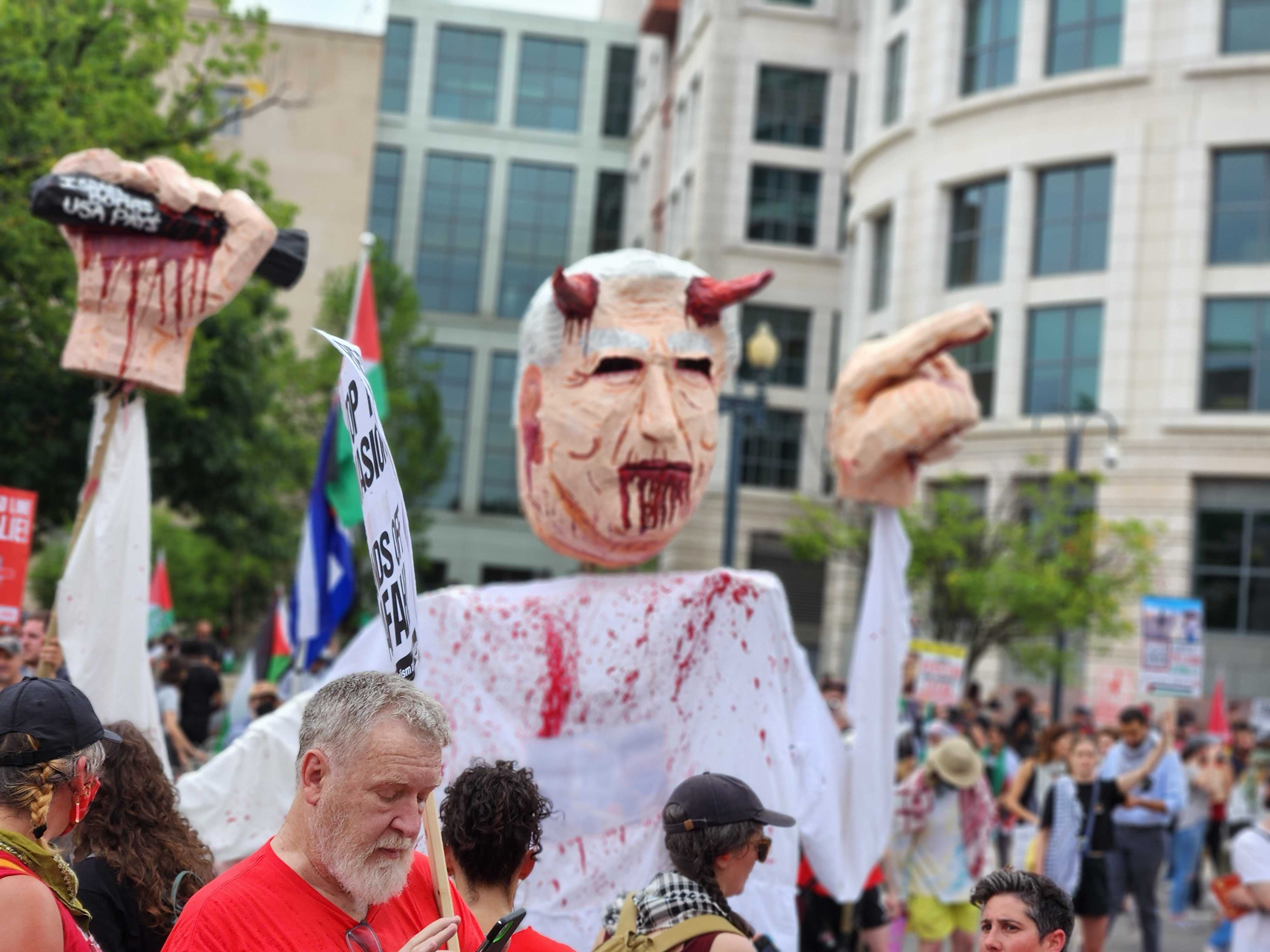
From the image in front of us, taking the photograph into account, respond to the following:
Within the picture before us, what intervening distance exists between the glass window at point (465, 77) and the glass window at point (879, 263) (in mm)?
18688

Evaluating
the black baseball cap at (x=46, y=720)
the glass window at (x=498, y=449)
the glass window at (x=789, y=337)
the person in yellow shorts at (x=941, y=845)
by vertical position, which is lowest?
the person in yellow shorts at (x=941, y=845)

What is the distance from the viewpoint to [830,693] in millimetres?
11906

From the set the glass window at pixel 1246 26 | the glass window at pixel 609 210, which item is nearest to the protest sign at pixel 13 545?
the glass window at pixel 1246 26

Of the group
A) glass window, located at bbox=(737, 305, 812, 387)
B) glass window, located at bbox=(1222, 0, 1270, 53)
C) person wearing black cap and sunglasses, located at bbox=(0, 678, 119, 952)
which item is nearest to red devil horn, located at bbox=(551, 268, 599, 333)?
person wearing black cap and sunglasses, located at bbox=(0, 678, 119, 952)

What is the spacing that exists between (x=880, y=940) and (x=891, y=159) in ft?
84.9

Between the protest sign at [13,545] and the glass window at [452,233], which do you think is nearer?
the protest sign at [13,545]

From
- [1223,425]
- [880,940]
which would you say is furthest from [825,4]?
[880,940]

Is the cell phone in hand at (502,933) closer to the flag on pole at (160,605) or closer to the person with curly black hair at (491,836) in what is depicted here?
the person with curly black hair at (491,836)

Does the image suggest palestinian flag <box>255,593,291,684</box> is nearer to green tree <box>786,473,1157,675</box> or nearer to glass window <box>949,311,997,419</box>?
green tree <box>786,473,1157,675</box>

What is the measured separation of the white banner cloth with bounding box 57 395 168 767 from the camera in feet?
16.4

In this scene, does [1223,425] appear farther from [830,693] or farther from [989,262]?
[830,693]

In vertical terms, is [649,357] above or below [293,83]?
below

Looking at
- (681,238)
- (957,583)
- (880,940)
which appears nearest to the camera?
(880,940)

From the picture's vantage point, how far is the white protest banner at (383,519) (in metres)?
2.90
